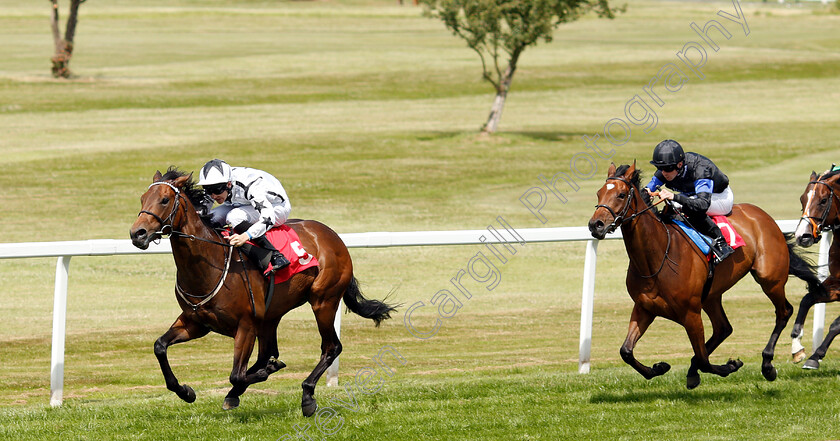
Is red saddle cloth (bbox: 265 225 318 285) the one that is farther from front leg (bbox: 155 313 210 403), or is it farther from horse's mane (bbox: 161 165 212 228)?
front leg (bbox: 155 313 210 403)

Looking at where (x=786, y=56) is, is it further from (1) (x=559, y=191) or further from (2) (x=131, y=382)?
(2) (x=131, y=382)

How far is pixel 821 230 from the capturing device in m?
8.12

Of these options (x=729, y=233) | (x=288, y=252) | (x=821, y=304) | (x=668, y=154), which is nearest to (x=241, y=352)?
A: (x=288, y=252)

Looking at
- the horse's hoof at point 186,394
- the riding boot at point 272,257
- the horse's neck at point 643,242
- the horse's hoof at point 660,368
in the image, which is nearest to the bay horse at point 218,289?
the horse's hoof at point 186,394

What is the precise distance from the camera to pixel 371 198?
68.4 feet

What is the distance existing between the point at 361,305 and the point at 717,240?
2.67 meters

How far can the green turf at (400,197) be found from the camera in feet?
22.5

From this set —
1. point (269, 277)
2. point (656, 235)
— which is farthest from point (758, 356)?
point (269, 277)

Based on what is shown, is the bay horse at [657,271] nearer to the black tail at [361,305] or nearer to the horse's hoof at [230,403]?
the black tail at [361,305]

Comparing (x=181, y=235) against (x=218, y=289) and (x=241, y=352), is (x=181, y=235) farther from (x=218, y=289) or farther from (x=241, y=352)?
(x=241, y=352)

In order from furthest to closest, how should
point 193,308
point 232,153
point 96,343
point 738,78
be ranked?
point 738,78, point 232,153, point 96,343, point 193,308

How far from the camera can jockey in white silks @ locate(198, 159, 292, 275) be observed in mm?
6621

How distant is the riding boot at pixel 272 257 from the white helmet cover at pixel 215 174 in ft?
1.48

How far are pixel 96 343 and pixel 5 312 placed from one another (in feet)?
6.74
